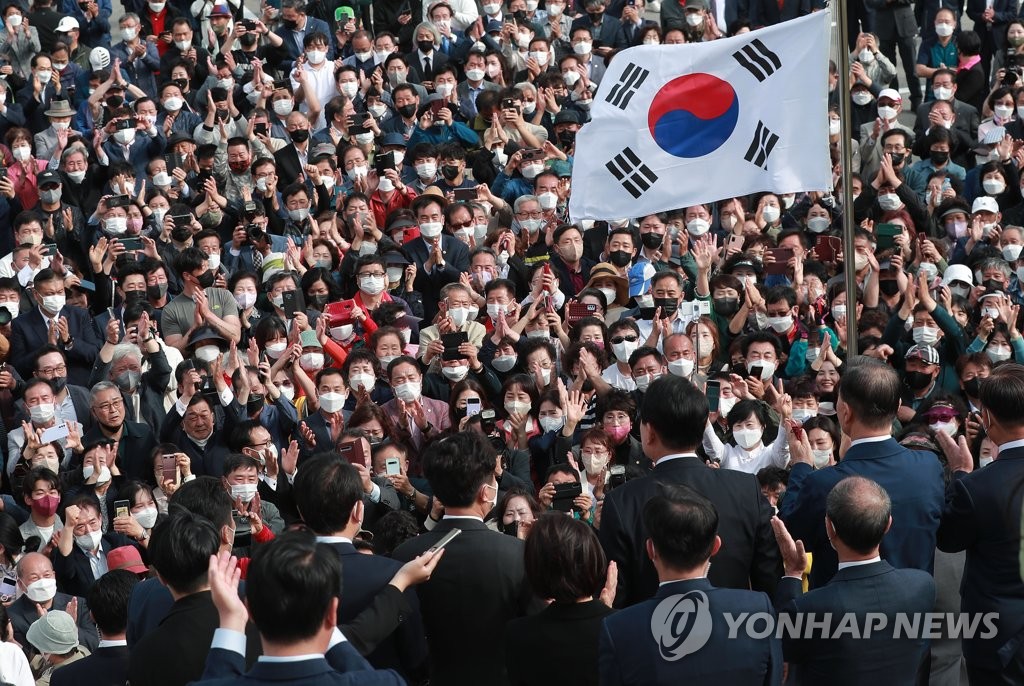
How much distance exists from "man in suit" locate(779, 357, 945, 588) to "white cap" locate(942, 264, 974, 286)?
7.06 metres

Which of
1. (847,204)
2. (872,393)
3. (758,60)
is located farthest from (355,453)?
(872,393)

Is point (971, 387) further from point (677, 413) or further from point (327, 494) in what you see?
point (327, 494)

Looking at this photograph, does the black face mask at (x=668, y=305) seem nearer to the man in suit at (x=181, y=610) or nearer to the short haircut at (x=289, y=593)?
the man in suit at (x=181, y=610)

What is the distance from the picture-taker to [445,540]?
16.8 feet

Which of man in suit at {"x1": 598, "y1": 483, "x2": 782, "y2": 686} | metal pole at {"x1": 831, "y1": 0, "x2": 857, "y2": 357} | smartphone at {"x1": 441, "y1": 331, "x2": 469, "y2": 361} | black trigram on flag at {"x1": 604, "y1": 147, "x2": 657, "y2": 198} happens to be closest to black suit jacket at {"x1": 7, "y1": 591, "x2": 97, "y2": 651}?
smartphone at {"x1": 441, "y1": 331, "x2": 469, "y2": 361}

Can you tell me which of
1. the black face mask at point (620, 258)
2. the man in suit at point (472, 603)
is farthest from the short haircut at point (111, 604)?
the black face mask at point (620, 258)

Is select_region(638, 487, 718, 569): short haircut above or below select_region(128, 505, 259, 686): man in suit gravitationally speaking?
above

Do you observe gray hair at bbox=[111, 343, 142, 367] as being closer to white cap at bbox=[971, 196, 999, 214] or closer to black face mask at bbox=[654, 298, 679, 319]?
black face mask at bbox=[654, 298, 679, 319]

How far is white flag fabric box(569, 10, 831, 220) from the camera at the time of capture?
8.88 metres

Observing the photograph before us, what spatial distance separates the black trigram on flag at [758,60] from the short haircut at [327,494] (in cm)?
492

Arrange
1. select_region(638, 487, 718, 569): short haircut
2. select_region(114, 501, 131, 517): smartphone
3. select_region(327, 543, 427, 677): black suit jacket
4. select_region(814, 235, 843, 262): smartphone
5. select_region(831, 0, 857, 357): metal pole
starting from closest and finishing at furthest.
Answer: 1. select_region(638, 487, 718, 569): short haircut
2. select_region(327, 543, 427, 677): black suit jacket
3. select_region(831, 0, 857, 357): metal pole
4. select_region(114, 501, 131, 517): smartphone
5. select_region(814, 235, 843, 262): smartphone

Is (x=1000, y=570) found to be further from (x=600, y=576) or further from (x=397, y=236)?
(x=397, y=236)

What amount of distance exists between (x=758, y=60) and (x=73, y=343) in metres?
5.92

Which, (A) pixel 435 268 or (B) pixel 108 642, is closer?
(B) pixel 108 642
